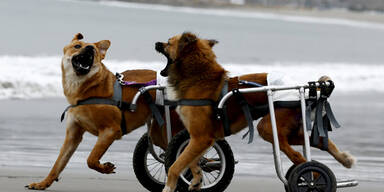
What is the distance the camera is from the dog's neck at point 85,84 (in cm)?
709

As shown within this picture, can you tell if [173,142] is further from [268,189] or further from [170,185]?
[268,189]

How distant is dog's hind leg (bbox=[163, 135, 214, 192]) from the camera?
6.48 metres

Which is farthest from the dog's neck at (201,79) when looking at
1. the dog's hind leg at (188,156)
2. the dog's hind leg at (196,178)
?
the dog's hind leg at (196,178)

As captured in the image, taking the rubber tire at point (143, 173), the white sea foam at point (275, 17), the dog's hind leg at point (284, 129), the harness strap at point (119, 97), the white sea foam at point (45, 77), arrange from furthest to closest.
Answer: the white sea foam at point (275, 17)
the white sea foam at point (45, 77)
the rubber tire at point (143, 173)
the harness strap at point (119, 97)
the dog's hind leg at point (284, 129)

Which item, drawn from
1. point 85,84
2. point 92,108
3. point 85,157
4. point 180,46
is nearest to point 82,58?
point 85,84

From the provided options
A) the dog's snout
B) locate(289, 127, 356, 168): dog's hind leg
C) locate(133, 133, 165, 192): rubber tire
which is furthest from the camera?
locate(133, 133, 165, 192): rubber tire

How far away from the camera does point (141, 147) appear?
7426mm

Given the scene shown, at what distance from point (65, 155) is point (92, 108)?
549 millimetres

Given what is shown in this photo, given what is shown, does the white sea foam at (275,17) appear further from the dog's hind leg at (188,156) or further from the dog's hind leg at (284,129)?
the dog's hind leg at (188,156)

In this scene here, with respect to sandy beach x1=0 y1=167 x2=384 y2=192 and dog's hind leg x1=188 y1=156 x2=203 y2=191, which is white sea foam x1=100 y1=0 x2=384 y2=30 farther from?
dog's hind leg x1=188 y1=156 x2=203 y2=191

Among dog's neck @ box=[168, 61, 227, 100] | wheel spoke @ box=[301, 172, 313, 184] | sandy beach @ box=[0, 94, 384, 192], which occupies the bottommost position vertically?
sandy beach @ box=[0, 94, 384, 192]

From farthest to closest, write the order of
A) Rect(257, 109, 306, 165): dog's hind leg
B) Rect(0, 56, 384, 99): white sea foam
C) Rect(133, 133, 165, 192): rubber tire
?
Rect(0, 56, 384, 99): white sea foam < Rect(133, 133, 165, 192): rubber tire < Rect(257, 109, 306, 165): dog's hind leg

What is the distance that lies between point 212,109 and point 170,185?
68 cm

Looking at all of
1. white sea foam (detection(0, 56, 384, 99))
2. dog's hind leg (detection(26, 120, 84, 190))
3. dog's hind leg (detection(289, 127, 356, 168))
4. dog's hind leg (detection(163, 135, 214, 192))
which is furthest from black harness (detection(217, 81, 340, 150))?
white sea foam (detection(0, 56, 384, 99))
